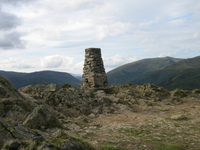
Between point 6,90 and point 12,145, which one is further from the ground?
point 6,90

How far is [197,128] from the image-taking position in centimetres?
1409

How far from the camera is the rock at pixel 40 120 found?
36.8ft

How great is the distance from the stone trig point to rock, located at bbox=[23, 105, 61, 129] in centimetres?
1962

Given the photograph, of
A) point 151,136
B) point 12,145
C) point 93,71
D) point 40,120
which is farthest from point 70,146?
point 93,71

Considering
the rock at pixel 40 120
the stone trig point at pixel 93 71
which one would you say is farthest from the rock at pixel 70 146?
the stone trig point at pixel 93 71

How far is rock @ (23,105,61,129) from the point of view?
36.8 feet

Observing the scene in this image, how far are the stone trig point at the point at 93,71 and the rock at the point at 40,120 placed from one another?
19.6 meters

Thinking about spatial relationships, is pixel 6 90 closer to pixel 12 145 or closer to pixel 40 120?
pixel 40 120

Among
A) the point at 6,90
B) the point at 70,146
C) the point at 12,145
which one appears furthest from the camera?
the point at 6,90

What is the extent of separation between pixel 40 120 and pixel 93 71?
2155cm

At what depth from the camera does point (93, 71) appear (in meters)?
32.8

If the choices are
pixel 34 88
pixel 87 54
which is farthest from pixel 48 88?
pixel 87 54

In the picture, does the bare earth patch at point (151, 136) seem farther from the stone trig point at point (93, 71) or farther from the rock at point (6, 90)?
the stone trig point at point (93, 71)

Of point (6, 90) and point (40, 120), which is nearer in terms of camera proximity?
point (40, 120)
